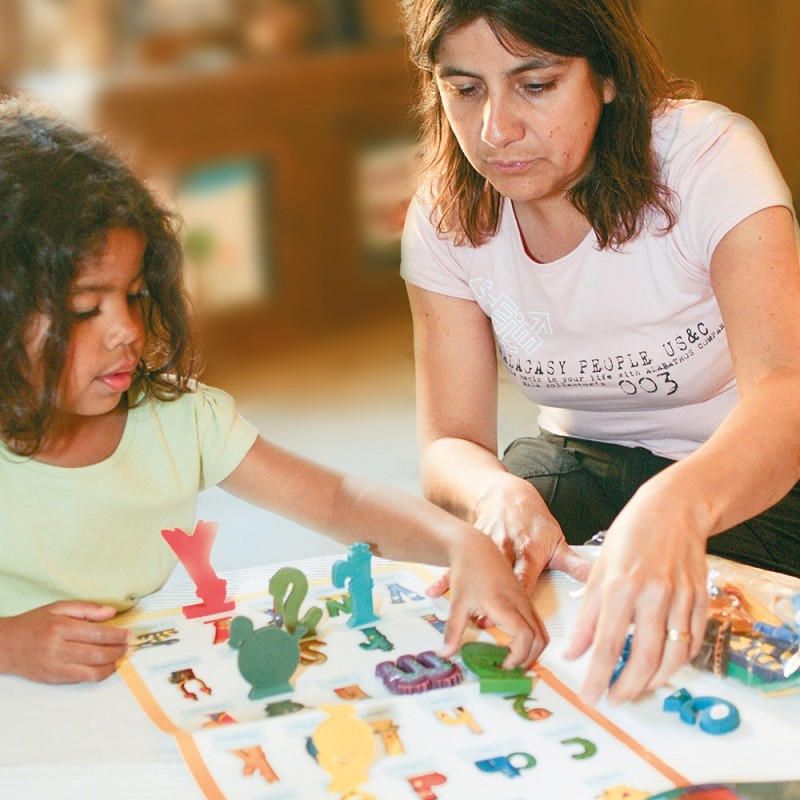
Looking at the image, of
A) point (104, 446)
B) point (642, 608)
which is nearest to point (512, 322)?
point (104, 446)

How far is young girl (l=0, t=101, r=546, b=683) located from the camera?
96 centimetres

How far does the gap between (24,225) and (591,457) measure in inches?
29.6

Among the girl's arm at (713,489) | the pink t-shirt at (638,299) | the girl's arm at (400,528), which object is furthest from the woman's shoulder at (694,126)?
the girl's arm at (400,528)

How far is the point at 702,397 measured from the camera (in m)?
1.38

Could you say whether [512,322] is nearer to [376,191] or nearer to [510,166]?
[510,166]

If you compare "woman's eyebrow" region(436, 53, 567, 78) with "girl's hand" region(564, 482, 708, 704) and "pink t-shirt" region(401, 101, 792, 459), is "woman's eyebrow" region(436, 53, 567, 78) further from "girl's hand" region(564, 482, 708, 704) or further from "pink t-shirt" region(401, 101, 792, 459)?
"girl's hand" region(564, 482, 708, 704)

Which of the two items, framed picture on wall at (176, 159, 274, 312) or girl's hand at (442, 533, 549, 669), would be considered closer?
girl's hand at (442, 533, 549, 669)

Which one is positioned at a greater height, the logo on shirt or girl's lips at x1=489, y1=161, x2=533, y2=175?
girl's lips at x1=489, y1=161, x2=533, y2=175

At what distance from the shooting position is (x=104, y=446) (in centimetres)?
119

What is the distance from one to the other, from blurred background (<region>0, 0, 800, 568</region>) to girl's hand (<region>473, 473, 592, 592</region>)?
3.70 feet

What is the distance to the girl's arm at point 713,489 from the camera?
31.0 inches

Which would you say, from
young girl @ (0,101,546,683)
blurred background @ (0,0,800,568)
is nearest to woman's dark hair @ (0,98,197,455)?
young girl @ (0,101,546,683)

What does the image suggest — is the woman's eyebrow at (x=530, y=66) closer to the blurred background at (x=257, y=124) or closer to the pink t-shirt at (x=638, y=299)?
the pink t-shirt at (x=638, y=299)

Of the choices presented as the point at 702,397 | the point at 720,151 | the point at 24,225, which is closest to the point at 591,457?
the point at 702,397
